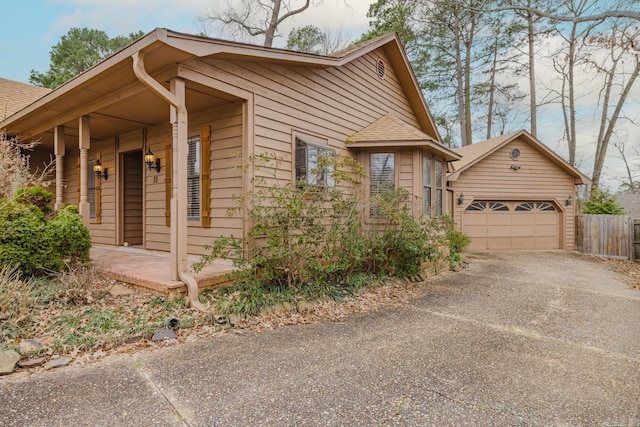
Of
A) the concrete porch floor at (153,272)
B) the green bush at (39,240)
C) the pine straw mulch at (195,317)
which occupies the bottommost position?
the pine straw mulch at (195,317)

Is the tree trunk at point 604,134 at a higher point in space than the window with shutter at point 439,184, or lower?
higher

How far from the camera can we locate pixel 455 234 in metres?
10.3

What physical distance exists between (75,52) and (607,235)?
28.2m

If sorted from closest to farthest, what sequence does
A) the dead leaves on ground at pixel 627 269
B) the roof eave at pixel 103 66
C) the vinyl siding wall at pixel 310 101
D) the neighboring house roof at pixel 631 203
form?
1. the roof eave at pixel 103 66
2. the vinyl siding wall at pixel 310 101
3. the dead leaves on ground at pixel 627 269
4. the neighboring house roof at pixel 631 203

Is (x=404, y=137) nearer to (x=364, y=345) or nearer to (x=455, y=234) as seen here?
(x=455, y=234)

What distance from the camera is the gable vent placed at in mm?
9102

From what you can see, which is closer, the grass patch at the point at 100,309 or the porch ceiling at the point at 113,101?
the grass patch at the point at 100,309

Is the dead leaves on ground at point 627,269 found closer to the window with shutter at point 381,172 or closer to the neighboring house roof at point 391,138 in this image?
the neighboring house roof at point 391,138

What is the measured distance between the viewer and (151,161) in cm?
687

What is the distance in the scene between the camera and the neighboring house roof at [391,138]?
733 centimetres

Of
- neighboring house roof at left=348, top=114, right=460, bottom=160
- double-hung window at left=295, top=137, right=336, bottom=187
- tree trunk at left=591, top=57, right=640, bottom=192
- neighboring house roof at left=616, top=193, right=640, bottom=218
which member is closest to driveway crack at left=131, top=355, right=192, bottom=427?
double-hung window at left=295, top=137, right=336, bottom=187

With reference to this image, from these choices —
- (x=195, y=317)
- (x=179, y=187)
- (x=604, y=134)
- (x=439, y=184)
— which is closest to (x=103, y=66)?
(x=179, y=187)

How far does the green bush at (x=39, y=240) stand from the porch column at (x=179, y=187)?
5.63ft

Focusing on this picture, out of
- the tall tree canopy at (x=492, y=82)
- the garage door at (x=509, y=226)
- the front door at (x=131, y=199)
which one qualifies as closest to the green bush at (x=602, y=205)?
the garage door at (x=509, y=226)
